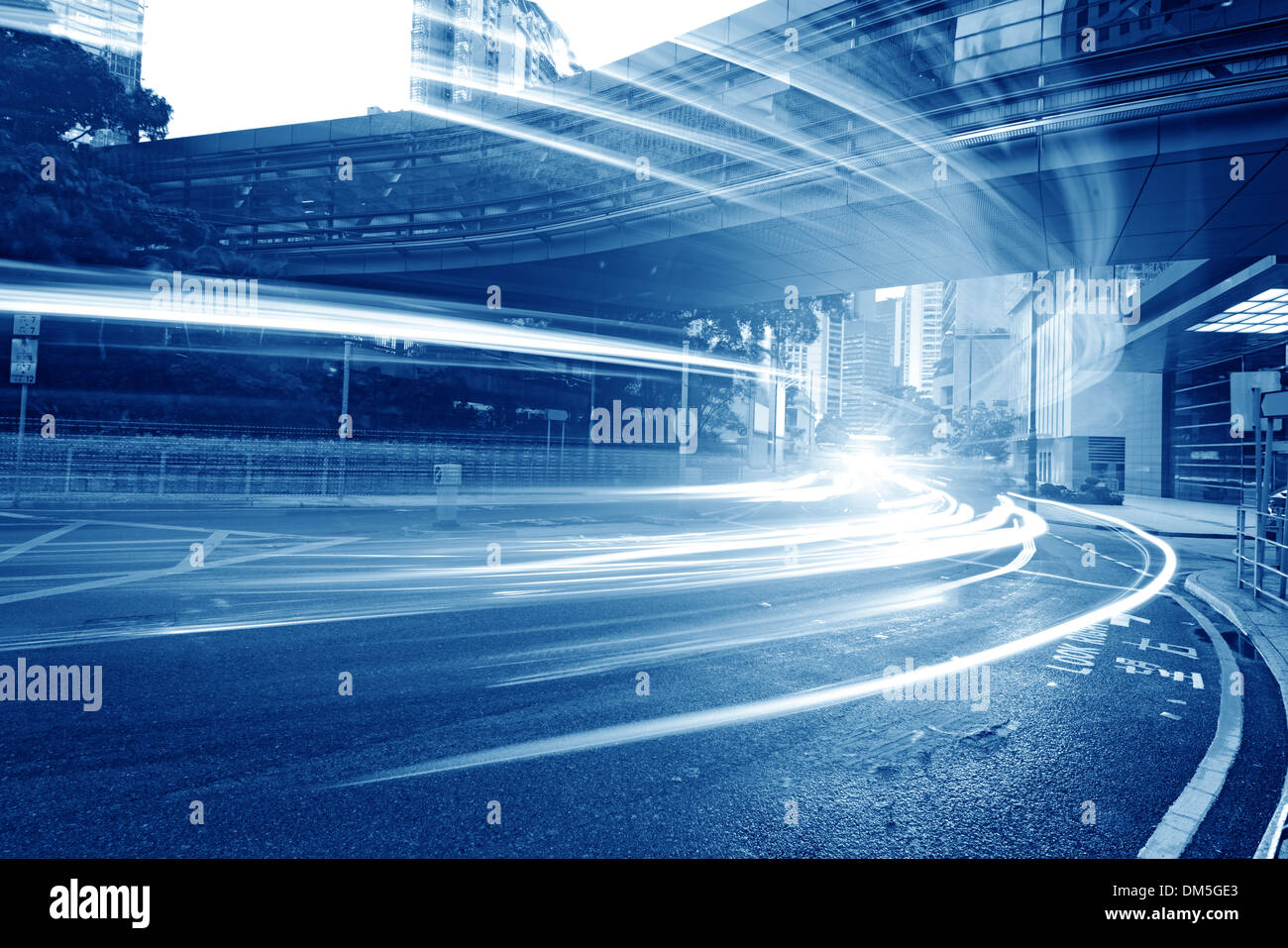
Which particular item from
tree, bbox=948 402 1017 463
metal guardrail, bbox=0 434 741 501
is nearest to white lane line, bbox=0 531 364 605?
metal guardrail, bbox=0 434 741 501

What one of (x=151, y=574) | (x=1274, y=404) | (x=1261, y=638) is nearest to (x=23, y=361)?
(x=151, y=574)

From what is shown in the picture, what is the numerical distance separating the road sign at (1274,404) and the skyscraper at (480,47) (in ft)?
137

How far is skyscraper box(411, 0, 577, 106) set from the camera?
49.7m

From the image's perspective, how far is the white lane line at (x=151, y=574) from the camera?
721 cm

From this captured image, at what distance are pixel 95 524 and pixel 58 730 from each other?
12.7m

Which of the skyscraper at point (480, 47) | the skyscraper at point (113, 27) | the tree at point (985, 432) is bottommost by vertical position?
the tree at point (985, 432)

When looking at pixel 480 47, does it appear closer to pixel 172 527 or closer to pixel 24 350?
pixel 24 350

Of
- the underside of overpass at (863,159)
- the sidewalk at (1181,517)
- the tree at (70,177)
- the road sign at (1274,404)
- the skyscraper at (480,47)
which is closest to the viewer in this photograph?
the road sign at (1274,404)

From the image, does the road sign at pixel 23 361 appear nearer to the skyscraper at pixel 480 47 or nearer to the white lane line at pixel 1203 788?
the white lane line at pixel 1203 788

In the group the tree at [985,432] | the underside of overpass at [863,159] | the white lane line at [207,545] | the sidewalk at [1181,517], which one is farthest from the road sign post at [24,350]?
the tree at [985,432]

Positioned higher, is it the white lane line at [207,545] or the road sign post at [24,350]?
the road sign post at [24,350]

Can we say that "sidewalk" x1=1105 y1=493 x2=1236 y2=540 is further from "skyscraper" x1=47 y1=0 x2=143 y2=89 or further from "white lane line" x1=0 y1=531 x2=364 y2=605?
"skyscraper" x1=47 y1=0 x2=143 y2=89

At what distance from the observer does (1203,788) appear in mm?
3508
